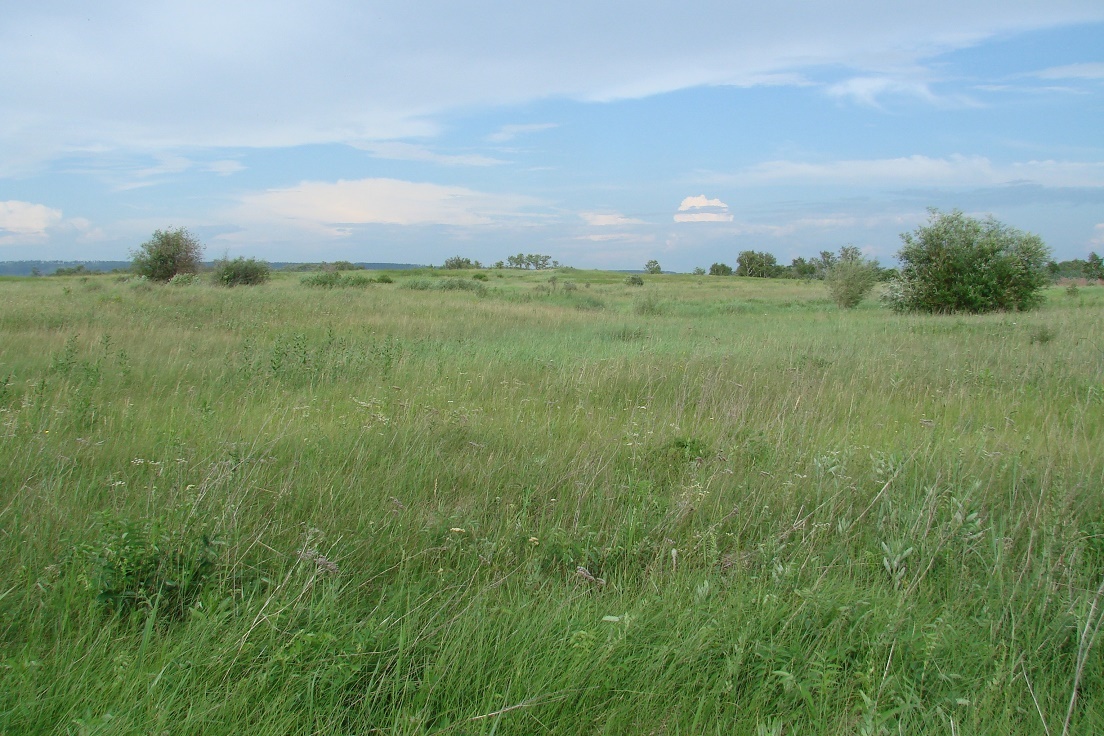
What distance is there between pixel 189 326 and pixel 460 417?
8301 millimetres

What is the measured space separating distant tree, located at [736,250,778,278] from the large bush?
6669 cm

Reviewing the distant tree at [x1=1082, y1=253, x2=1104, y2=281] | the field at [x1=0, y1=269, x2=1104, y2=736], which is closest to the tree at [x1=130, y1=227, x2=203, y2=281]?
the field at [x1=0, y1=269, x2=1104, y2=736]

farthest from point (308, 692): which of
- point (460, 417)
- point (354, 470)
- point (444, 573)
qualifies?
point (460, 417)

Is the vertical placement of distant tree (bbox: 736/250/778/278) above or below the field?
above

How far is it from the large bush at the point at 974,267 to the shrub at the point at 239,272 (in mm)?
27876

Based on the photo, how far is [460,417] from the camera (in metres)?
4.84

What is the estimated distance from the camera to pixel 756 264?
87.4m

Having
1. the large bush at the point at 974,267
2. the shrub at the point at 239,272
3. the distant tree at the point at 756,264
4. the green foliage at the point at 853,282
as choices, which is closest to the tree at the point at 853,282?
the green foliage at the point at 853,282

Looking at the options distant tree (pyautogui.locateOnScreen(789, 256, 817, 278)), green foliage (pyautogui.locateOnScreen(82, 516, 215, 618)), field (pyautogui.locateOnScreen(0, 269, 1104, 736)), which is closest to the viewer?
field (pyautogui.locateOnScreen(0, 269, 1104, 736))

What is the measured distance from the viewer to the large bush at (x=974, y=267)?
2016 cm

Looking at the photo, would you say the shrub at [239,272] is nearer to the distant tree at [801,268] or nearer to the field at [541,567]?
the field at [541,567]

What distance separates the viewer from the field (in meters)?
2.00

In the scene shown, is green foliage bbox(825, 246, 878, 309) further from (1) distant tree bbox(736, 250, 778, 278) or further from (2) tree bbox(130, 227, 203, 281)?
(1) distant tree bbox(736, 250, 778, 278)

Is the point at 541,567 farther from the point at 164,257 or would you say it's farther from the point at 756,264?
the point at 756,264
